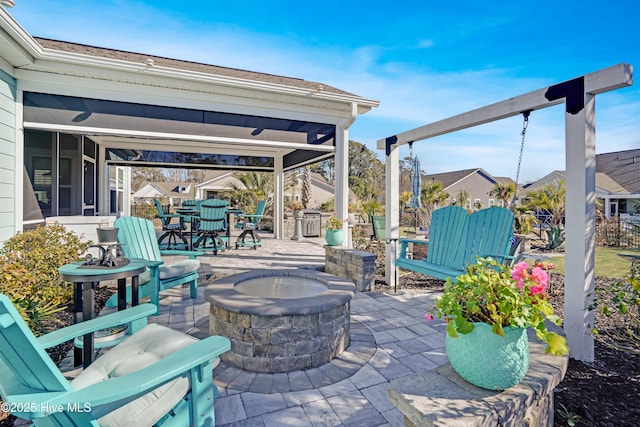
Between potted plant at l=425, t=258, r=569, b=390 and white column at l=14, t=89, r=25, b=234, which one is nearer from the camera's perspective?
potted plant at l=425, t=258, r=569, b=390

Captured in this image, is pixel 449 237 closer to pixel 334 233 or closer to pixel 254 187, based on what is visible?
pixel 334 233

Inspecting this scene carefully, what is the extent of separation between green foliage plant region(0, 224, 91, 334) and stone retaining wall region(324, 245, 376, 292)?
3.57 m

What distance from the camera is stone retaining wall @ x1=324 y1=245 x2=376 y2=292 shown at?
4.77m

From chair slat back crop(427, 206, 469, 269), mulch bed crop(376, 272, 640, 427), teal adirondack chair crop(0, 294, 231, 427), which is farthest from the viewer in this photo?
chair slat back crop(427, 206, 469, 269)

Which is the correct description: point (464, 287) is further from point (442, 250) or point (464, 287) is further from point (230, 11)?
point (230, 11)

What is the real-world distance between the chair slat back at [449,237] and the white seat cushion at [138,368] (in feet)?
11.2

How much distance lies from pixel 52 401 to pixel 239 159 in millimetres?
9196

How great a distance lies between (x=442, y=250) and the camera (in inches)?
174

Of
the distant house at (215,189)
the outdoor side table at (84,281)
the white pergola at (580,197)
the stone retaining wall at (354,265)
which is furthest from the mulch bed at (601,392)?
the distant house at (215,189)

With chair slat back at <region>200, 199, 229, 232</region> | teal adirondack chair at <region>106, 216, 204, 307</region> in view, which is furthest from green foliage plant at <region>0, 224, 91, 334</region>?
chair slat back at <region>200, 199, 229, 232</region>

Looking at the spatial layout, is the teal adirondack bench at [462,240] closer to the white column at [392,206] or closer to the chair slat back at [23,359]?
the white column at [392,206]

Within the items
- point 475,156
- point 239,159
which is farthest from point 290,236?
point 475,156

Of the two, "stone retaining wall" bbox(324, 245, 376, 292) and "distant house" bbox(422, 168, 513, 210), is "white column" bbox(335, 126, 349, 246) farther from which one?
"distant house" bbox(422, 168, 513, 210)

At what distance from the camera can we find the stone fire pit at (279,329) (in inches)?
98.0
